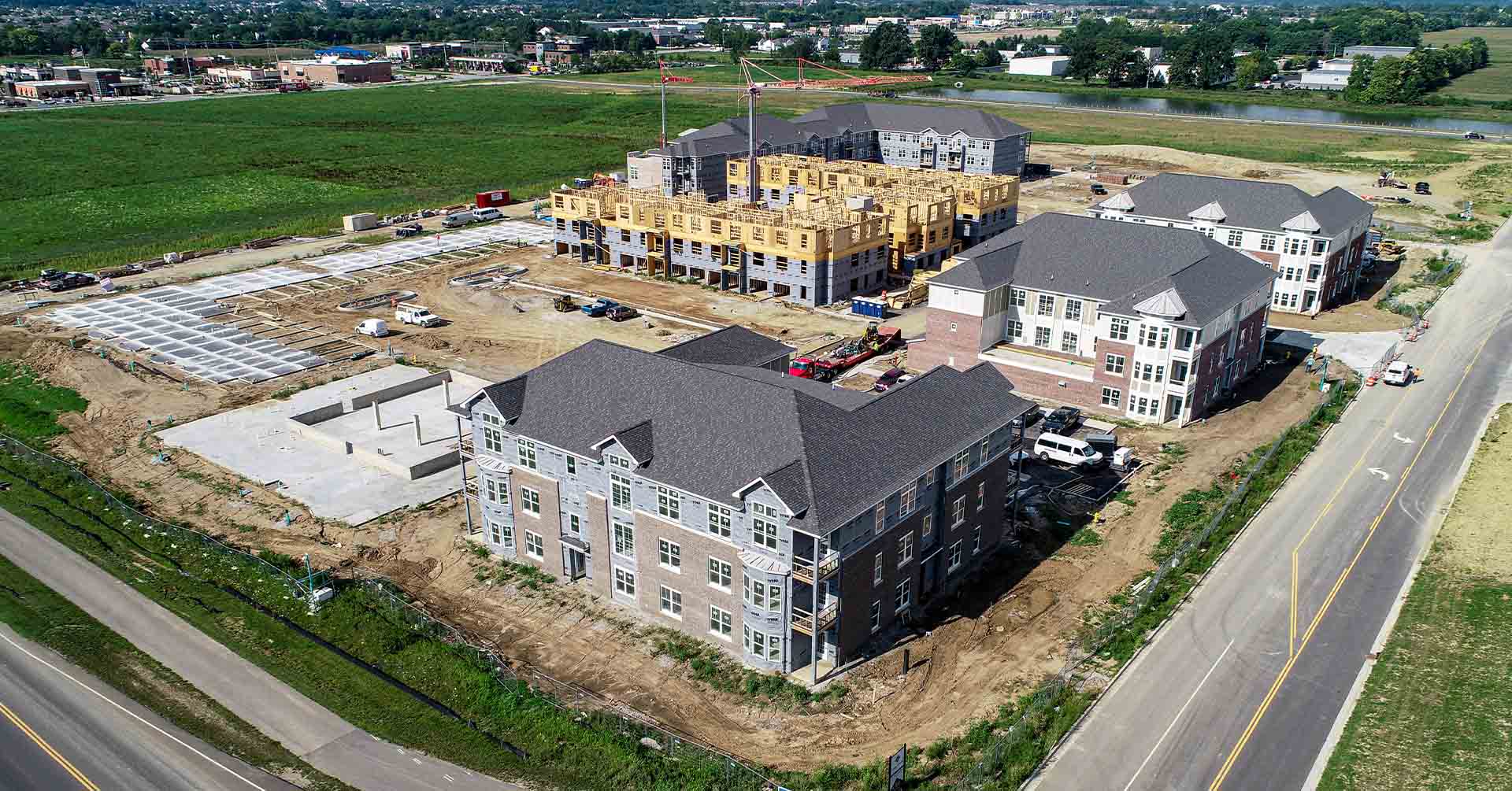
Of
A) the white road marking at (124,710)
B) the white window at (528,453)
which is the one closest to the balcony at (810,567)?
the white window at (528,453)

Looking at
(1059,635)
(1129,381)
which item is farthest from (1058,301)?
(1059,635)

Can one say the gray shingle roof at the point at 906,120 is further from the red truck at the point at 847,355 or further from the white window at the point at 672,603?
the white window at the point at 672,603

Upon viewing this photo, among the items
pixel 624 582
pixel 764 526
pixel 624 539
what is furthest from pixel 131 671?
pixel 764 526

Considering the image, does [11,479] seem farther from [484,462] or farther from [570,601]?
[570,601]

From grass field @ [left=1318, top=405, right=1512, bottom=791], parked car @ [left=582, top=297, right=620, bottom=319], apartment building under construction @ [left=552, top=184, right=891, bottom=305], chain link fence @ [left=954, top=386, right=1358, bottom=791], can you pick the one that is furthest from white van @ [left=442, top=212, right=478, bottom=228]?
grass field @ [left=1318, top=405, right=1512, bottom=791]

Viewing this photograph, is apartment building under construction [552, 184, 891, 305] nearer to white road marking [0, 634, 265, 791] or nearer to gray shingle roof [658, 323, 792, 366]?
gray shingle roof [658, 323, 792, 366]
